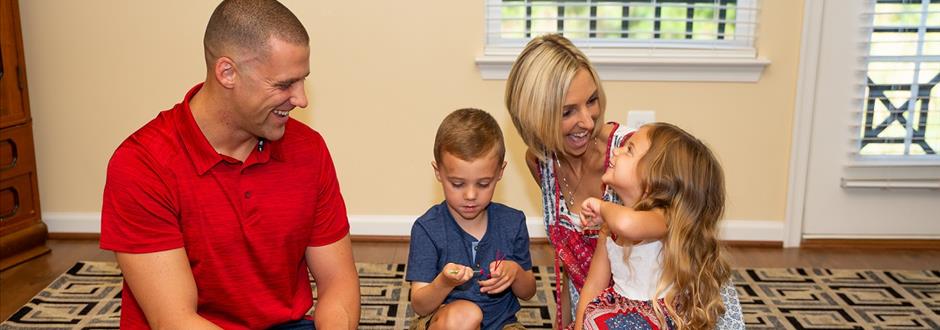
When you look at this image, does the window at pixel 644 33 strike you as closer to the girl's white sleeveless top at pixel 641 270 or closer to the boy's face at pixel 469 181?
the boy's face at pixel 469 181

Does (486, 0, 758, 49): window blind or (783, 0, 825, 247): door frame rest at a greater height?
(486, 0, 758, 49): window blind

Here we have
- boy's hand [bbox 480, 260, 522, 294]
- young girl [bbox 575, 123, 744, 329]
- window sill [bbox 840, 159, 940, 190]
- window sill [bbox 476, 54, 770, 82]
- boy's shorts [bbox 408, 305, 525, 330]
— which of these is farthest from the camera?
window sill [bbox 840, 159, 940, 190]

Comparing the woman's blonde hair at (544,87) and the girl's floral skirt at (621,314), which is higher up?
the woman's blonde hair at (544,87)

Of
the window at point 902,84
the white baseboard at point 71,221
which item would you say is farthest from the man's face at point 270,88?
the window at point 902,84

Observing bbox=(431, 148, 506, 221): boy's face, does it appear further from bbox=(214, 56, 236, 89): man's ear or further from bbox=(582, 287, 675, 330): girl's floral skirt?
bbox=(214, 56, 236, 89): man's ear

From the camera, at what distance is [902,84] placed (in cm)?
326

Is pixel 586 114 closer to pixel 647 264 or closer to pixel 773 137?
pixel 647 264

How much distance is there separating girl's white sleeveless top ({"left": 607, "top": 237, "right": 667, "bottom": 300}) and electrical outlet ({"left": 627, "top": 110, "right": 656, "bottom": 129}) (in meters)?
1.49

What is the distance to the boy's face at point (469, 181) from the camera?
Result: 1954 mm

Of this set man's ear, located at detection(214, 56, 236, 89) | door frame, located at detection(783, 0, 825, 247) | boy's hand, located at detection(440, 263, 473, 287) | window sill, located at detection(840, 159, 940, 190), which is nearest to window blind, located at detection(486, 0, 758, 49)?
door frame, located at detection(783, 0, 825, 247)

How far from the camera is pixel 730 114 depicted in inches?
131

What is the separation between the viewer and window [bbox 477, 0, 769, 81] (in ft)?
10.6

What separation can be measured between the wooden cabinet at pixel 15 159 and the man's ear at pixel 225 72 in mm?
1804

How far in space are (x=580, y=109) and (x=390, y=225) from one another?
1.54 meters
